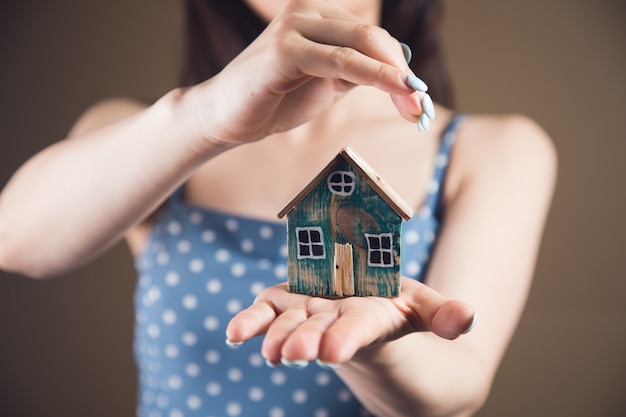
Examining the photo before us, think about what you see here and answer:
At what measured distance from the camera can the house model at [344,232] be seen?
1.77 ft

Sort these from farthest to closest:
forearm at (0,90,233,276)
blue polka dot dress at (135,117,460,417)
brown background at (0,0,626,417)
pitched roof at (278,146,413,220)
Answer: brown background at (0,0,626,417) → blue polka dot dress at (135,117,460,417) → forearm at (0,90,233,276) → pitched roof at (278,146,413,220)

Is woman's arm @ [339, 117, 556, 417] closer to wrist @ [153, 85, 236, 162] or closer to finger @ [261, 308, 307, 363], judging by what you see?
finger @ [261, 308, 307, 363]

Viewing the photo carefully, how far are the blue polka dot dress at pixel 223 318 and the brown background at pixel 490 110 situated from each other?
56cm

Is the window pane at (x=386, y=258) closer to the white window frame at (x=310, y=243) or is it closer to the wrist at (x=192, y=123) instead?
the white window frame at (x=310, y=243)

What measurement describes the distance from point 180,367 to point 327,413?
0.66 feet

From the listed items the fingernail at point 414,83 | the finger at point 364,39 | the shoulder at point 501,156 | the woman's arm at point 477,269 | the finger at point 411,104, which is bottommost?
the woman's arm at point 477,269

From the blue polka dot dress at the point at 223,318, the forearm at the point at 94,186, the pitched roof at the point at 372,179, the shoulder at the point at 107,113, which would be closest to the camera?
the pitched roof at the point at 372,179

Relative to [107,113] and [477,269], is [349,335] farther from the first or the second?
[107,113]

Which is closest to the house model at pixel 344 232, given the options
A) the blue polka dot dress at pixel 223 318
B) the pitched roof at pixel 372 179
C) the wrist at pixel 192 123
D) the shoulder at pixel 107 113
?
the pitched roof at pixel 372 179

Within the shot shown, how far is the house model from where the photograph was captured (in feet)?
1.77

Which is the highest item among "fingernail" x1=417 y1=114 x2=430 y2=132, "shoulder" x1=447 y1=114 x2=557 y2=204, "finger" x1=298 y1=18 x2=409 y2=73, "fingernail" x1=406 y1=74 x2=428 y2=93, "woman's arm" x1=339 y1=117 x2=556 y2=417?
"finger" x1=298 y1=18 x2=409 y2=73

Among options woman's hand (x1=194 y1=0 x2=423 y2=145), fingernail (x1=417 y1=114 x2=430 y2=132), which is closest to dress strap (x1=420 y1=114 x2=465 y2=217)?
woman's hand (x1=194 y1=0 x2=423 y2=145)

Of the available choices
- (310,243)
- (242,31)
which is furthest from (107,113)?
(310,243)

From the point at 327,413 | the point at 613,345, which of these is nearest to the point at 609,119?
the point at 613,345
